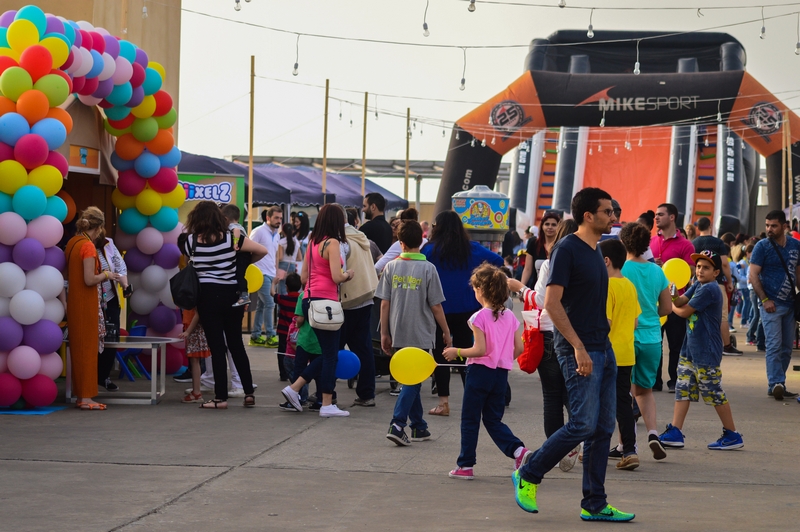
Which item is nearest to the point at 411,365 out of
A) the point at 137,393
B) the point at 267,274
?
the point at 137,393

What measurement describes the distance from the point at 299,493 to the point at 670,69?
35524 millimetres

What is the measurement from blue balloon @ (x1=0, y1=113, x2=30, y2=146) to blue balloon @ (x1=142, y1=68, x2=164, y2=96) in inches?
78.3

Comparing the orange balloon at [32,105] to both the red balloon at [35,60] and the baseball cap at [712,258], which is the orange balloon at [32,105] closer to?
the red balloon at [35,60]

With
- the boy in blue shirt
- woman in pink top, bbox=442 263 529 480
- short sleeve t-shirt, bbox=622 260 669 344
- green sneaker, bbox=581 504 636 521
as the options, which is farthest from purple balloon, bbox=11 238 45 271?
green sneaker, bbox=581 504 636 521

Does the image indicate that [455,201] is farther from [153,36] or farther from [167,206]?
[167,206]

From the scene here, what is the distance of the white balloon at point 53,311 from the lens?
Result: 8.36 metres

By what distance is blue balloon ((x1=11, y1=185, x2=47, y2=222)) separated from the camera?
26.4 ft

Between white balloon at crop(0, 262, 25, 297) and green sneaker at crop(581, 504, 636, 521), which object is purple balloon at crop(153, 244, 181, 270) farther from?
green sneaker at crop(581, 504, 636, 521)

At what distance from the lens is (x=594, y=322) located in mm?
4980

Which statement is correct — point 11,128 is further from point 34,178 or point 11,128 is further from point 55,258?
point 55,258

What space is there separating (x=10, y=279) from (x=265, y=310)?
6012 mm

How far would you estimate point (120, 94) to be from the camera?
31.3ft

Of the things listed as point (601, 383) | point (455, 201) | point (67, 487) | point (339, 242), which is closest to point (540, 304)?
point (601, 383)

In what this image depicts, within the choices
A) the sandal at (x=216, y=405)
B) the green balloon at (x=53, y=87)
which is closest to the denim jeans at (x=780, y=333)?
the sandal at (x=216, y=405)
